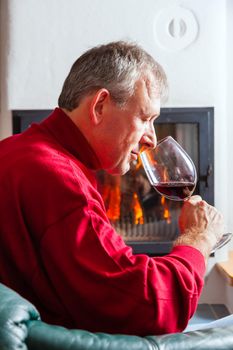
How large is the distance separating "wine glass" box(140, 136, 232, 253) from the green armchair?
2.27ft

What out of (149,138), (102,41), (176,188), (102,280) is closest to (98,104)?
(149,138)

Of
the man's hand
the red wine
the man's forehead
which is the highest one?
the man's forehead

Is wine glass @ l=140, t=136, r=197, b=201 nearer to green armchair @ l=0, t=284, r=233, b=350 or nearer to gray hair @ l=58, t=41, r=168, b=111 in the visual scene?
gray hair @ l=58, t=41, r=168, b=111

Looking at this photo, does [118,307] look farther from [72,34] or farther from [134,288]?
[72,34]

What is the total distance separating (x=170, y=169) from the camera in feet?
5.21

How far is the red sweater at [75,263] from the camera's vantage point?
1.09 m

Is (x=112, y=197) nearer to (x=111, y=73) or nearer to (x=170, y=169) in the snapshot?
(x=170, y=169)

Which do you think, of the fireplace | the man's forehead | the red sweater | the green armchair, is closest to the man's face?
the man's forehead

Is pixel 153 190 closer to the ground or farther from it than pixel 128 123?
closer to the ground

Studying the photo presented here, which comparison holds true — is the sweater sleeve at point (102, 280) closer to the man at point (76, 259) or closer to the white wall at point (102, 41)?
the man at point (76, 259)

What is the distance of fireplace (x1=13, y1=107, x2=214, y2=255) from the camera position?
11.2 feet

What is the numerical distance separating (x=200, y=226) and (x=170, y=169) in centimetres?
27

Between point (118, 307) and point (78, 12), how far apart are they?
2559 mm

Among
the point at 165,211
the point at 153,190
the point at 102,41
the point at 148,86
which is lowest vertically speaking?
the point at 165,211
